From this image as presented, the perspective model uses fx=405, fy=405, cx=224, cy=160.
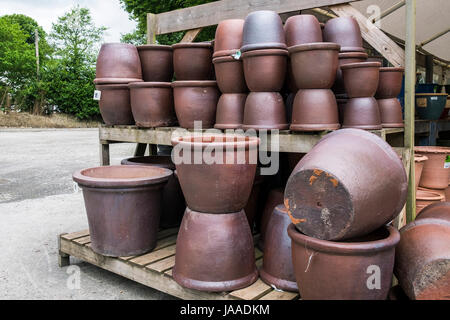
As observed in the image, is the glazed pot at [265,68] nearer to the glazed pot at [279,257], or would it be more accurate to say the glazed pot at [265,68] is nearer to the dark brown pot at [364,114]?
the dark brown pot at [364,114]

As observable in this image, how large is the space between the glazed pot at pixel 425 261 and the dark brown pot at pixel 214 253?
0.66 metres

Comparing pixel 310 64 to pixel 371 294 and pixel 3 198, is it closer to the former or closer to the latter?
pixel 371 294

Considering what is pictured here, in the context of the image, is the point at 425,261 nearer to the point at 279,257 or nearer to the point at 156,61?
the point at 279,257

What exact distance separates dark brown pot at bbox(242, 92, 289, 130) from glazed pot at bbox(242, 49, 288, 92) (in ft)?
0.14

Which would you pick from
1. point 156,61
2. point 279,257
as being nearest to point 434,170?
point 279,257

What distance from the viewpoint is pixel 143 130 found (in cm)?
279

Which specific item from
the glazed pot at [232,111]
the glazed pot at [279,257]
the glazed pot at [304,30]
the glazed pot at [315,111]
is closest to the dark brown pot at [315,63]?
the glazed pot at [315,111]

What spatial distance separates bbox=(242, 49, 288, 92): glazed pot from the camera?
6.89ft

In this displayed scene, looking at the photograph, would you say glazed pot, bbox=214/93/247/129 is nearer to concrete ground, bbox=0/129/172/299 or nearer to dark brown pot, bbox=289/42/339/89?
dark brown pot, bbox=289/42/339/89

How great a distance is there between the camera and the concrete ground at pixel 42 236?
2191 millimetres

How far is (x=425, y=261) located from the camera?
1.53 m

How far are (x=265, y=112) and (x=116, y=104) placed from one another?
1.28 meters

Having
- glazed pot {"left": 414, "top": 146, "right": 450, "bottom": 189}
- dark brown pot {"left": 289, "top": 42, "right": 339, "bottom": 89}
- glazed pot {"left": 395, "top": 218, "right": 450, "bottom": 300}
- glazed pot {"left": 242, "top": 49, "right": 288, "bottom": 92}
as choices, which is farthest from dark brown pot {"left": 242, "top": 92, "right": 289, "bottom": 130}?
glazed pot {"left": 414, "top": 146, "right": 450, "bottom": 189}

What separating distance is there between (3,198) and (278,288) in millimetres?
3692
